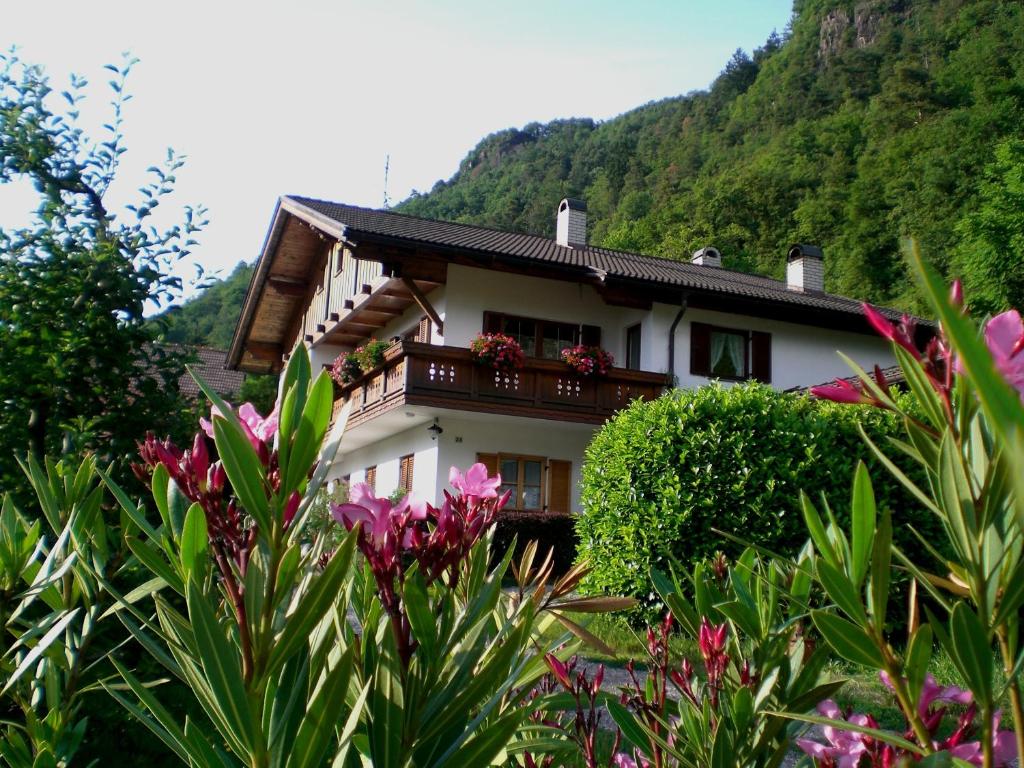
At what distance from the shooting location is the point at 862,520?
869mm

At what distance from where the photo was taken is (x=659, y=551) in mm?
8930

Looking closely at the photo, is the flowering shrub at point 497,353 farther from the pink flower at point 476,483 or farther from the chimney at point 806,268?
the pink flower at point 476,483

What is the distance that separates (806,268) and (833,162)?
126 feet

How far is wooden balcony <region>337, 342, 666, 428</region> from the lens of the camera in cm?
1593

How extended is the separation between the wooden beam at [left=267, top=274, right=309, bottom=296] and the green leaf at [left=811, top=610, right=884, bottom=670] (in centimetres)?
2501

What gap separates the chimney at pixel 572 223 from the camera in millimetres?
21609

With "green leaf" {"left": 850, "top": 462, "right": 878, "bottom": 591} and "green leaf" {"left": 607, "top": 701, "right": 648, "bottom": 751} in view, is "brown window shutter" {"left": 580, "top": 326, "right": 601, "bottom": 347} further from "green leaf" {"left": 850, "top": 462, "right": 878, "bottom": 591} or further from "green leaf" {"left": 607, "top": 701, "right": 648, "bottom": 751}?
"green leaf" {"left": 850, "top": 462, "right": 878, "bottom": 591}

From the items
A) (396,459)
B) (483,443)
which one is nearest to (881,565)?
(483,443)

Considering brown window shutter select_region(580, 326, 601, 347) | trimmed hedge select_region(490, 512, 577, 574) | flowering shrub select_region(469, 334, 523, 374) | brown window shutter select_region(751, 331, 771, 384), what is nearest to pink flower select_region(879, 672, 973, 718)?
trimmed hedge select_region(490, 512, 577, 574)

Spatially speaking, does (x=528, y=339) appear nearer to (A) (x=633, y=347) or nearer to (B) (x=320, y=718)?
(A) (x=633, y=347)

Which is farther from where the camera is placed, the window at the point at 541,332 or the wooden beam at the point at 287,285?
the wooden beam at the point at 287,285

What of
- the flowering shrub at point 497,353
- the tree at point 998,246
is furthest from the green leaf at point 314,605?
the tree at point 998,246

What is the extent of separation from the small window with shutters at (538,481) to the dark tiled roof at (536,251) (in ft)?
12.7

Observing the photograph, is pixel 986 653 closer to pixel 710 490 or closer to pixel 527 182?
pixel 710 490
